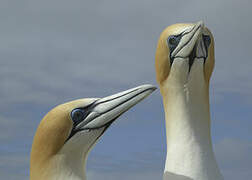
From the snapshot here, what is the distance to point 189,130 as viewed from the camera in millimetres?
9008

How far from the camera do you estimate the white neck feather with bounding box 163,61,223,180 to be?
867 centimetres

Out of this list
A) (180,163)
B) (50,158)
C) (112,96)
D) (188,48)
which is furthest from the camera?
(188,48)

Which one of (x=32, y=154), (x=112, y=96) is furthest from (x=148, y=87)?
(x=32, y=154)

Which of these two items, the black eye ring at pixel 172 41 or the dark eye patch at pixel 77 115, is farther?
the black eye ring at pixel 172 41

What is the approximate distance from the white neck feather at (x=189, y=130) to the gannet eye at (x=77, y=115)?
2.28m

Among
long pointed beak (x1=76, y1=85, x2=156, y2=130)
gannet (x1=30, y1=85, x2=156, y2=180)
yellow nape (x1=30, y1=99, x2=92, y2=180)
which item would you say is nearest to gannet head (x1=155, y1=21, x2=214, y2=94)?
long pointed beak (x1=76, y1=85, x2=156, y2=130)

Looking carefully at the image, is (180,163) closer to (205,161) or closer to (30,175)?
(205,161)

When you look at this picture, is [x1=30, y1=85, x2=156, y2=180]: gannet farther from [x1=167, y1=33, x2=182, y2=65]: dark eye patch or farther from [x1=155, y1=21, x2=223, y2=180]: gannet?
[x1=167, y1=33, x2=182, y2=65]: dark eye patch

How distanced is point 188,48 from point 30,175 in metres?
4.00

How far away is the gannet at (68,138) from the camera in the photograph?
6.74m

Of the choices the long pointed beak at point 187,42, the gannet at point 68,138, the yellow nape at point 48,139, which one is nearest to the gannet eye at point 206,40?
the long pointed beak at point 187,42

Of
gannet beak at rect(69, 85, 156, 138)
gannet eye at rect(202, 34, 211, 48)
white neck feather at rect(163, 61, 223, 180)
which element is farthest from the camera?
gannet eye at rect(202, 34, 211, 48)

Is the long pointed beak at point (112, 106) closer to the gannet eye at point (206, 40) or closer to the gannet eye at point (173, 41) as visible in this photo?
the gannet eye at point (173, 41)

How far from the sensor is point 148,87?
310 inches
